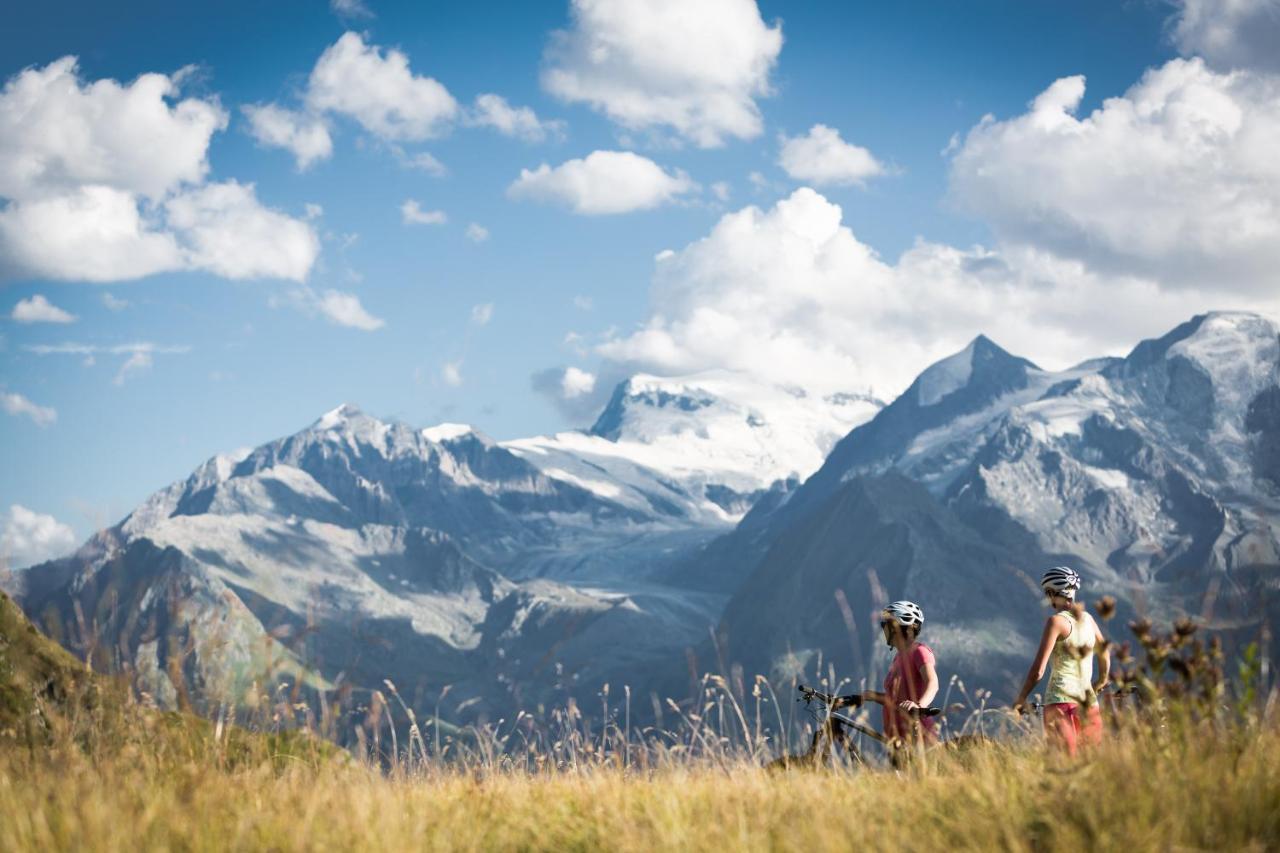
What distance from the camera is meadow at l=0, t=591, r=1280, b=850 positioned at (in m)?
5.54

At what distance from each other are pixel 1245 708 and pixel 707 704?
458cm

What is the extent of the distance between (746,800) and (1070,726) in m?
3.72

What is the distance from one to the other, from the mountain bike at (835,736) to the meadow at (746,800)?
193 mm

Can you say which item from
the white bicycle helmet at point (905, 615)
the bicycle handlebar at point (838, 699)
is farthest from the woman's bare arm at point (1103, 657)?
the white bicycle helmet at point (905, 615)

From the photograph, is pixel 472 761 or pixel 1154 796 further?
pixel 472 761

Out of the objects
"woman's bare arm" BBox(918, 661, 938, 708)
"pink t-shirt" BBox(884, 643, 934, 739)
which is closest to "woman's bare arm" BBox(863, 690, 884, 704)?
"pink t-shirt" BBox(884, 643, 934, 739)

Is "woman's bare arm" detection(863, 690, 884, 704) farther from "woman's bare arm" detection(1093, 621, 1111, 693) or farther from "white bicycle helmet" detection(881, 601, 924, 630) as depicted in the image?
"woman's bare arm" detection(1093, 621, 1111, 693)

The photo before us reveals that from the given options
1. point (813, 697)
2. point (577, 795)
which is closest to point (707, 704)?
point (813, 697)

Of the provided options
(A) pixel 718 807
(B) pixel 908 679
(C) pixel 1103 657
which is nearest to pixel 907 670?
(B) pixel 908 679

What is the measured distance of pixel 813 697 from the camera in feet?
31.6

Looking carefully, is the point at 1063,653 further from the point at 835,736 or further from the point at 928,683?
the point at 835,736

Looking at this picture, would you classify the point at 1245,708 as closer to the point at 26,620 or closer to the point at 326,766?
the point at 326,766

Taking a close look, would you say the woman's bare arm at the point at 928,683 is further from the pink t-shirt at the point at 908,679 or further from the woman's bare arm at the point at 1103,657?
the woman's bare arm at the point at 1103,657

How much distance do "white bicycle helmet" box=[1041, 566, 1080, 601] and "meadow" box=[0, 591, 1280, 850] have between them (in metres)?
1.95
